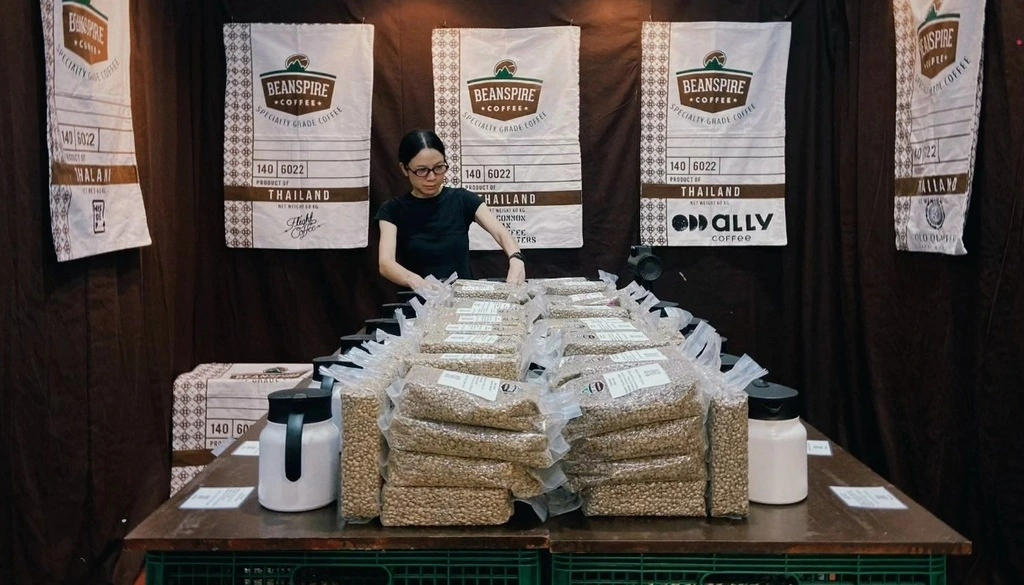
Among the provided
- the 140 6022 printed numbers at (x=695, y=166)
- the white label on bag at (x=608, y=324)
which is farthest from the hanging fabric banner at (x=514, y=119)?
the white label on bag at (x=608, y=324)

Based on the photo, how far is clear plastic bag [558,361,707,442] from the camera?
1371 mm

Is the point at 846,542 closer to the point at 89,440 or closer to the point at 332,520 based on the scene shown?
the point at 332,520

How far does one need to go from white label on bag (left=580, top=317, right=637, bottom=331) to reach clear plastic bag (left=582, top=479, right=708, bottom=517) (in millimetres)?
519

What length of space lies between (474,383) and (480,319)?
1.77ft

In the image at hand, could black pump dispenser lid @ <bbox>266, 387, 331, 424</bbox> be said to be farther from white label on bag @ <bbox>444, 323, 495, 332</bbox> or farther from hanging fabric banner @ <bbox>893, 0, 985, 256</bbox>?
hanging fabric banner @ <bbox>893, 0, 985, 256</bbox>

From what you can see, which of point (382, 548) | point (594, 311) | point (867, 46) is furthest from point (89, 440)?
point (867, 46)

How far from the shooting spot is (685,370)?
1456mm

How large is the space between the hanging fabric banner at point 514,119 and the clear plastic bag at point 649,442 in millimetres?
2982

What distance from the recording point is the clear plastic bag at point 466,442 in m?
1.33

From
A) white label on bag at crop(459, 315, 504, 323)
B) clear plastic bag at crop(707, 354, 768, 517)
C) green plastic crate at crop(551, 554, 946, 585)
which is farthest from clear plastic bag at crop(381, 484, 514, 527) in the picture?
white label on bag at crop(459, 315, 504, 323)

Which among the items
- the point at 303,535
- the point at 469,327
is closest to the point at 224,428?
the point at 469,327

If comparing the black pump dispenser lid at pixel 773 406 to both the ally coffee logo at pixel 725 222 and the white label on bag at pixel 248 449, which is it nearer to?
the white label on bag at pixel 248 449

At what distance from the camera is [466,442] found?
A: 133 centimetres

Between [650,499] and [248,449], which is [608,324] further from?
[248,449]
